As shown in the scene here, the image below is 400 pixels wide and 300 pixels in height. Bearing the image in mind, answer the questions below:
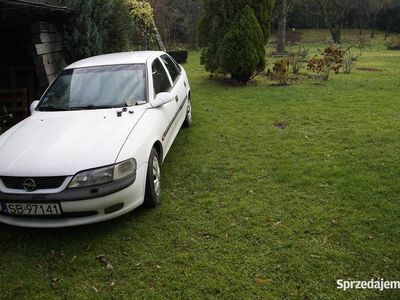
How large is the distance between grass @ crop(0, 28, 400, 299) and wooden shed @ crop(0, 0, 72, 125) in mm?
3149

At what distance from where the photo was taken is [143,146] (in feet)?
11.6

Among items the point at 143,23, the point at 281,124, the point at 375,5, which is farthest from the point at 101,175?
the point at 375,5

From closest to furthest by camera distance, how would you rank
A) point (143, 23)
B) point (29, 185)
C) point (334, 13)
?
point (29, 185)
point (143, 23)
point (334, 13)

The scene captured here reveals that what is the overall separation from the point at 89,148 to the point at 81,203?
1.72 feet

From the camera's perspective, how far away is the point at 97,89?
438 cm

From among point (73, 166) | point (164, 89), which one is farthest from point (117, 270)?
point (164, 89)

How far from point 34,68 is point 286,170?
18.2 feet

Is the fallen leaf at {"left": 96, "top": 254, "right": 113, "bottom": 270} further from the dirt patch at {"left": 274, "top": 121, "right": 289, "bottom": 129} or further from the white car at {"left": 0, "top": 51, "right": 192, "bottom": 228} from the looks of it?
the dirt patch at {"left": 274, "top": 121, "right": 289, "bottom": 129}

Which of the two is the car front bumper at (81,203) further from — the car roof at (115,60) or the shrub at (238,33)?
the shrub at (238,33)

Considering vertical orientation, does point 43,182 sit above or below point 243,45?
below

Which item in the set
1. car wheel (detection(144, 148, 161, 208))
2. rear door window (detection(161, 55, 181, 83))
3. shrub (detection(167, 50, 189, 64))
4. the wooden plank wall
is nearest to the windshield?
car wheel (detection(144, 148, 161, 208))

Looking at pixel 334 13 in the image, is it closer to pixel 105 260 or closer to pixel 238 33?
pixel 238 33

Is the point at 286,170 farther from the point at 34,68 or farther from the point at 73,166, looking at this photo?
the point at 34,68

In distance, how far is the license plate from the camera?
3040 mm
